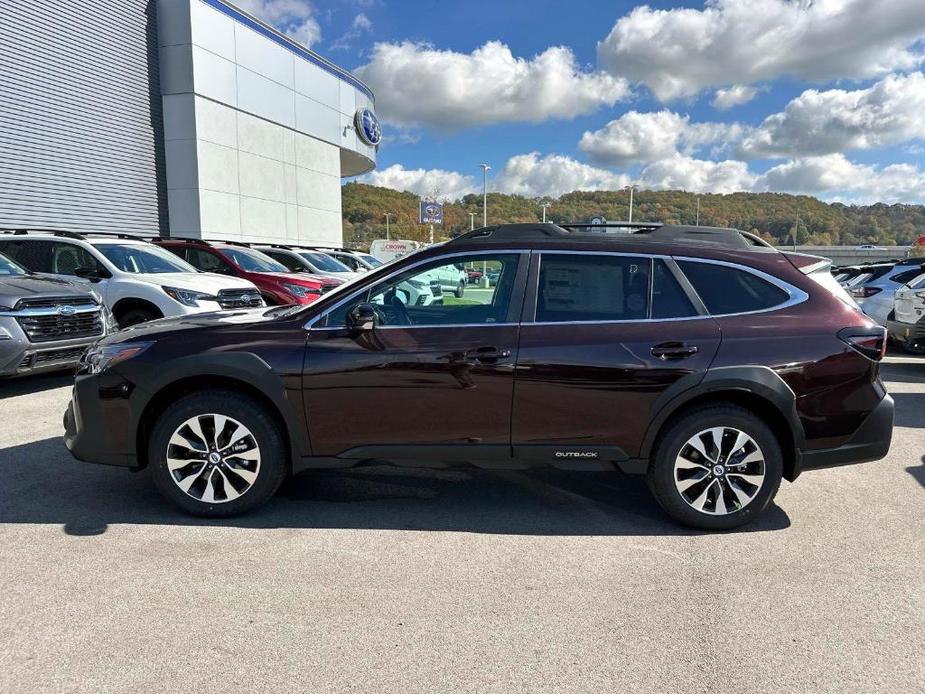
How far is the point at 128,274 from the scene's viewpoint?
8.57 meters

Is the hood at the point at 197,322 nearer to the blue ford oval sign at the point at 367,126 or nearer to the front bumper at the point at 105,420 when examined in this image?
the front bumper at the point at 105,420

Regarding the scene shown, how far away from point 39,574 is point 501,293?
278 cm

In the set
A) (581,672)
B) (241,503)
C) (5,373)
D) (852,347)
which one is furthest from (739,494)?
(5,373)

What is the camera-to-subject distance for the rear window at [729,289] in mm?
3637

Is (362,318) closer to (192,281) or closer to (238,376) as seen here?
(238,376)

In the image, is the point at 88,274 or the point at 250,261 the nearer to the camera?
the point at 88,274

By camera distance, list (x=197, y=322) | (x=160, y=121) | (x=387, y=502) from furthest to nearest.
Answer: (x=160, y=121) → (x=387, y=502) → (x=197, y=322)

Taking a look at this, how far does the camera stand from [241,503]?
12.3 ft

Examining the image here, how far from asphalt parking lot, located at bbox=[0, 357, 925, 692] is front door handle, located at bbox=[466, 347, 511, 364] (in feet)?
3.26

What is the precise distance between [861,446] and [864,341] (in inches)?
23.9

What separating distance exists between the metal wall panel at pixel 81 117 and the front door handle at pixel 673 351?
16829mm

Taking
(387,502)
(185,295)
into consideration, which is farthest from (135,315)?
(387,502)

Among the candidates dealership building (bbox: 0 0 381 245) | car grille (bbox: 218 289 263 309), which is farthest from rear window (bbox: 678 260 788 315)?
dealership building (bbox: 0 0 381 245)

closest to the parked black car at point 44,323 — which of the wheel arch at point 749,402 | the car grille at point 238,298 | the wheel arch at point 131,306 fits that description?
the wheel arch at point 131,306
